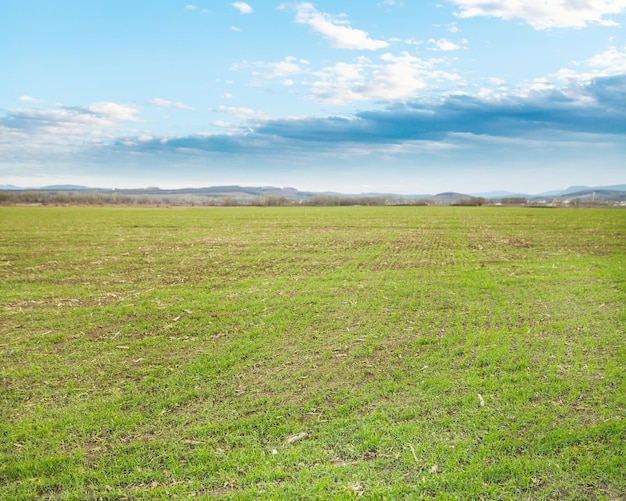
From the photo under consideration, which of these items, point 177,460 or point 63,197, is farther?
point 63,197

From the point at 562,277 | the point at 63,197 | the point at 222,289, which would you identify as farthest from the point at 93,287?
the point at 63,197

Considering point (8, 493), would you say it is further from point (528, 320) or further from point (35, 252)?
point (35, 252)

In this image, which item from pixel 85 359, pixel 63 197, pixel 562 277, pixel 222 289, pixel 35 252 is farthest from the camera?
pixel 63 197

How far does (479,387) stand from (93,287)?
471 inches

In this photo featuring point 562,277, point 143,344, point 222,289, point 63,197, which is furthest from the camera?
point 63,197

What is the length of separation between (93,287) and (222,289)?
162 inches

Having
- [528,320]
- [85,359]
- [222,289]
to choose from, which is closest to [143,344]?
[85,359]

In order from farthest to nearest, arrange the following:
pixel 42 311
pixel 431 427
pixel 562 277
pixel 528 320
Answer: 1. pixel 562 277
2. pixel 42 311
3. pixel 528 320
4. pixel 431 427

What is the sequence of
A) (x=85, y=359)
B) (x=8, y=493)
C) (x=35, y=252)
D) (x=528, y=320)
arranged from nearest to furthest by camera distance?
(x=8, y=493), (x=85, y=359), (x=528, y=320), (x=35, y=252)

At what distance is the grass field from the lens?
4.73 meters

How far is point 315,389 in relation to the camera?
265 inches

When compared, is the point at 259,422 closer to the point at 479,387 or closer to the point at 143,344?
the point at 479,387

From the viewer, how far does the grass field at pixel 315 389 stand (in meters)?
4.73

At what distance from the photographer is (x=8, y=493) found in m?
4.56
